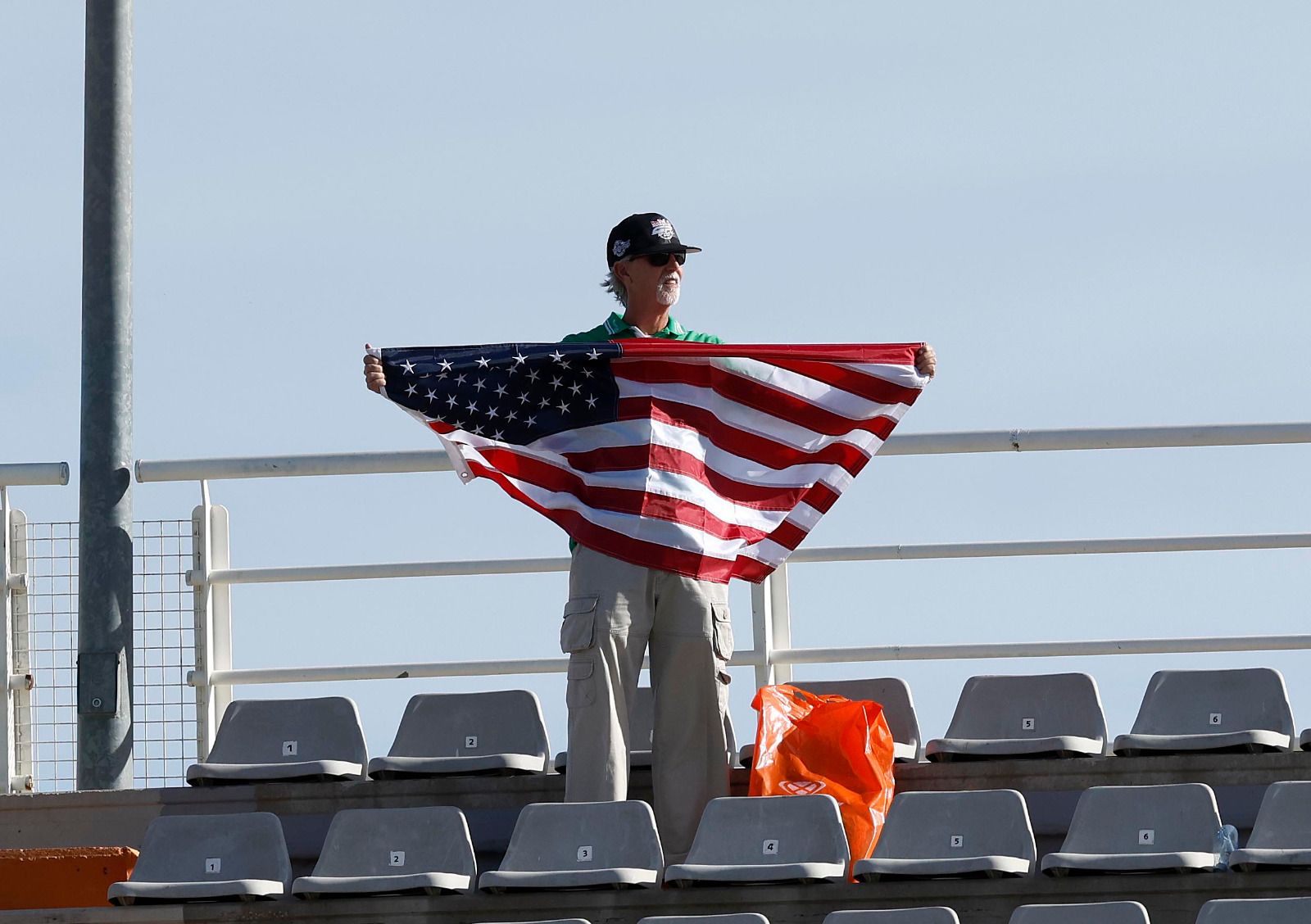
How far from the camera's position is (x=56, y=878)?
817cm

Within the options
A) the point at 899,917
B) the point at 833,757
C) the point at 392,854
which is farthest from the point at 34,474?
the point at 899,917

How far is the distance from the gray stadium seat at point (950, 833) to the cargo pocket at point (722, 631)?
72cm

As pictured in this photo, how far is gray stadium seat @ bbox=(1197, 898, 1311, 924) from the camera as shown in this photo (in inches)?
258

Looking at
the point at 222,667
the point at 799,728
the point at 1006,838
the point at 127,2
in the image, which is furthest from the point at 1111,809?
the point at 127,2

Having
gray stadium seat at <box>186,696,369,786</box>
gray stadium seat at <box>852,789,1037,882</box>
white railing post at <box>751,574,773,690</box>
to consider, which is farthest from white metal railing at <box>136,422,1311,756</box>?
gray stadium seat at <box>852,789,1037,882</box>

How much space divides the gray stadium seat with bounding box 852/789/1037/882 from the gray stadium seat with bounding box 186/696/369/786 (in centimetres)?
203

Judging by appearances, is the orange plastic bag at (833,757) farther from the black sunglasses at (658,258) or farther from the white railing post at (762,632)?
the black sunglasses at (658,258)

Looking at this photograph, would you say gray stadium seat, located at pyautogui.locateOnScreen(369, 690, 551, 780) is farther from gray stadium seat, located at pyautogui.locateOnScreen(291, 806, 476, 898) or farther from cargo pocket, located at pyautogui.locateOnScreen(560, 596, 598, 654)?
cargo pocket, located at pyautogui.locateOnScreen(560, 596, 598, 654)

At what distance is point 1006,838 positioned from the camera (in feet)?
24.4

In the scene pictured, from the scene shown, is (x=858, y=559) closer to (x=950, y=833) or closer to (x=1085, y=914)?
(x=950, y=833)

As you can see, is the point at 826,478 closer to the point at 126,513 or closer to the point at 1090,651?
the point at 1090,651

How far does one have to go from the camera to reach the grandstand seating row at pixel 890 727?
822 centimetres

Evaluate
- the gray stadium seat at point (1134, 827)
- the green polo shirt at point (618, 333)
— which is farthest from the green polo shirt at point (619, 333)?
the gray stadium seat at point (1134, 827)

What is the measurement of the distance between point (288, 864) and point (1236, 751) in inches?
120
